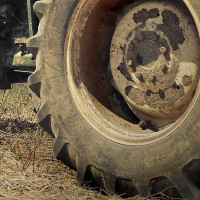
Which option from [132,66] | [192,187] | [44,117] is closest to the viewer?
[192,187]

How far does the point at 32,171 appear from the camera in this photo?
318 cm

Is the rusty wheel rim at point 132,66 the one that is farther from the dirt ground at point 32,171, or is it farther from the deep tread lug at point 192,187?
the dirt ground at point 32,171

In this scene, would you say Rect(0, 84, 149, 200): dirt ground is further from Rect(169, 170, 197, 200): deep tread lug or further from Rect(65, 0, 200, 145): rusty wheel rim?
Rect(65, 0, 200, 145): rusty wheel rim

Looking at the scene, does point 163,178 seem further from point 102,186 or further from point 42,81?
point 42,81

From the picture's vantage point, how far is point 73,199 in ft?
8.59

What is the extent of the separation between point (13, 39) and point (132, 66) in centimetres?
155

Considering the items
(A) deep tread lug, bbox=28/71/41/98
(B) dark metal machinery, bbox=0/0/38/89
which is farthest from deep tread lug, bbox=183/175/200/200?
(B) dark metal machinery, bbox=0/0/38/89

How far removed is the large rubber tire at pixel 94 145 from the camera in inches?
90.6

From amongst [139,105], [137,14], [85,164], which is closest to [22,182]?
[85,164]

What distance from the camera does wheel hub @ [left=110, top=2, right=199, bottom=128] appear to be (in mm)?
2570

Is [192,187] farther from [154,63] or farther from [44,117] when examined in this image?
[44,117]

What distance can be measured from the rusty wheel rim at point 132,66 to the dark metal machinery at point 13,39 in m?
0.99

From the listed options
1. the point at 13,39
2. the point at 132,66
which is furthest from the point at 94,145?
the point at 13,39

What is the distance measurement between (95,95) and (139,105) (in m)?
0.32
